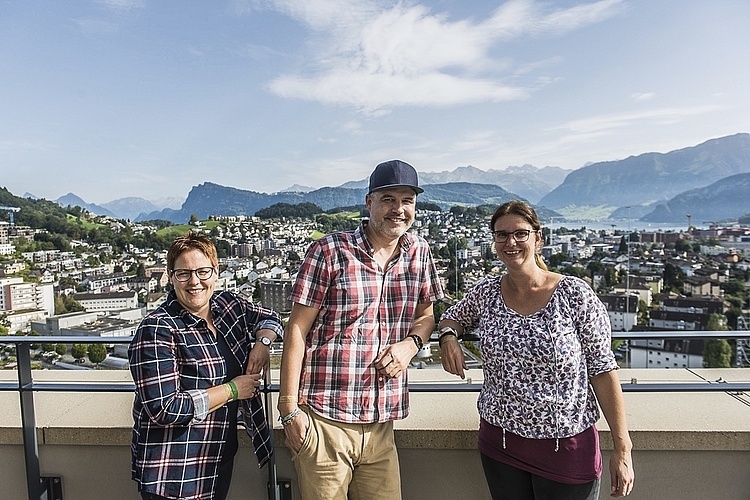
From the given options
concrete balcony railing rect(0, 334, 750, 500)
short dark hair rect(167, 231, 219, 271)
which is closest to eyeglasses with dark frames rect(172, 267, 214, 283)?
short dark hair rect(167, 231, 219, 271)

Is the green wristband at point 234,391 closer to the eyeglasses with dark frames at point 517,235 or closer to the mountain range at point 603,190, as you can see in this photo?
the eyeglasses with dark frames at point 517,235

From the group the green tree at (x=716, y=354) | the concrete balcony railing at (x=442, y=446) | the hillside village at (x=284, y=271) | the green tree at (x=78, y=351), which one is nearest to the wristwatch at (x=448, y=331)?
the concrete balcony railing at (x=442, y=446)

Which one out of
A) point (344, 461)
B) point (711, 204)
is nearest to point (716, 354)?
point (344, 461)

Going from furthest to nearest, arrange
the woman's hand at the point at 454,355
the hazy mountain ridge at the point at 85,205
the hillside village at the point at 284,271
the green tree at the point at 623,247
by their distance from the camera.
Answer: the green tree at the point at 623,247
the hazy mountain ridge at the point at 85,205
the hillside village at the point at 284,271
the woman's hand at the point at 454,355

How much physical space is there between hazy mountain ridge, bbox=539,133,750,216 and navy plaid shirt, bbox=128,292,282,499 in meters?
70.8

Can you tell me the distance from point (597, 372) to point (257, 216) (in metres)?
31.0

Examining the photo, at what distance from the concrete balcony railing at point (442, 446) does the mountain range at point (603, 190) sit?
25633 millimetres

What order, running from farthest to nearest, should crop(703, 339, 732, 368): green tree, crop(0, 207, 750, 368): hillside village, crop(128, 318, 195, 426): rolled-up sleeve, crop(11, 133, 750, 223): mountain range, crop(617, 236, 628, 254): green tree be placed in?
crop(11, 133, 750, 223): mountain range < crop(617, 236, 628, 254): green tree < crop(0, 207, 750, 368): hillside village < crop(703, 339, 732, 368): green tree < crop(128, 318, 195, 426): rolled-up sleeve

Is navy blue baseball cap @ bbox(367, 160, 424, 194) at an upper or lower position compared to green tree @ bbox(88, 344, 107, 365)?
upper

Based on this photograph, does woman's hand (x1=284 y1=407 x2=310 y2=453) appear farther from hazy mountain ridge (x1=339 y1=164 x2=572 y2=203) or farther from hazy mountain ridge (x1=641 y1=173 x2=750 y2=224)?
hazy mountain ridge (x1=641 y1=173 x2=750 y2=224)

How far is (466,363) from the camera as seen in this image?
6.45 feet

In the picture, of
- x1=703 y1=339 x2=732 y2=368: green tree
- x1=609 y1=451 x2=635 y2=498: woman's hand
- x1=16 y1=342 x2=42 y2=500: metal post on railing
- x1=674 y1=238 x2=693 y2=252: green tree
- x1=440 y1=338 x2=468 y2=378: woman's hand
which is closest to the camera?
x1=609 y1=451 x2=635 y2=498: woman's hand

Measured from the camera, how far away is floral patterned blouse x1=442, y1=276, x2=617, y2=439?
1673mm

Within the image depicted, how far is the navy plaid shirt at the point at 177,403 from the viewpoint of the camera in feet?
5.21
